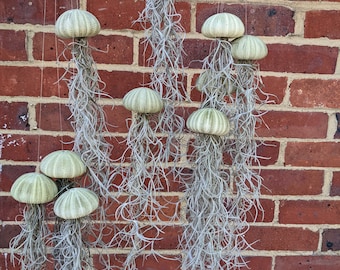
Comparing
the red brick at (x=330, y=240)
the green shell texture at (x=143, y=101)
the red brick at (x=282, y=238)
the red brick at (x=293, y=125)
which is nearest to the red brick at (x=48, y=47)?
the green shell texture at (x=143, y=101)

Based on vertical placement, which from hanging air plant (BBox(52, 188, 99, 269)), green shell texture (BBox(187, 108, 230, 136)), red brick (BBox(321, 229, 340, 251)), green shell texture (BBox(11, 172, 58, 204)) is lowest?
red brick (BBox(321, 229, 340, 251))

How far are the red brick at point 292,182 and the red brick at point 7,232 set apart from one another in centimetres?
47

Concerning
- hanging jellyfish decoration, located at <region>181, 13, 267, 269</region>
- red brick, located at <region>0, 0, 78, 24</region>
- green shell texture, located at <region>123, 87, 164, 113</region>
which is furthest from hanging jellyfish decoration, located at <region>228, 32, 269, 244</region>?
red brick, located at <region>0, 0, 78, 24</region>

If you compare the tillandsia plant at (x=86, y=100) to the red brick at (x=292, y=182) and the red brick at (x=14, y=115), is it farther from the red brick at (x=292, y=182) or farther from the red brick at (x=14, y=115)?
the red brick at (x=292, y=182)

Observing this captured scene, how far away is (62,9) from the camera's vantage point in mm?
799

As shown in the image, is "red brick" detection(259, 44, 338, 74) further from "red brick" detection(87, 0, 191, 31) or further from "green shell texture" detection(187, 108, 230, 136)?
"green shell texture" detection(187, 108, 230, 136)

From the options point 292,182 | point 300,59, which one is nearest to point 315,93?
point 300,59

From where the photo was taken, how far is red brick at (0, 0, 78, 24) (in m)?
0.79

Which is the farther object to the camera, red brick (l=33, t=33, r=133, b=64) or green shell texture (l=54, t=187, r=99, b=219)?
red brick (l=33, t=33, r=133, b=64)

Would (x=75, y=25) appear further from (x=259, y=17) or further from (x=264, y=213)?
(x=264, y=213)

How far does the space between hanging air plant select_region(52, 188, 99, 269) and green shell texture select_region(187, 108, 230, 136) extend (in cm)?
16

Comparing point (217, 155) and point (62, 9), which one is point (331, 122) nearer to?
point (217, 155)

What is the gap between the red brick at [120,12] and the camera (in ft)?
2.65

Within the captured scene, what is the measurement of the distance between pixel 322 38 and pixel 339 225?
0.37 metres
